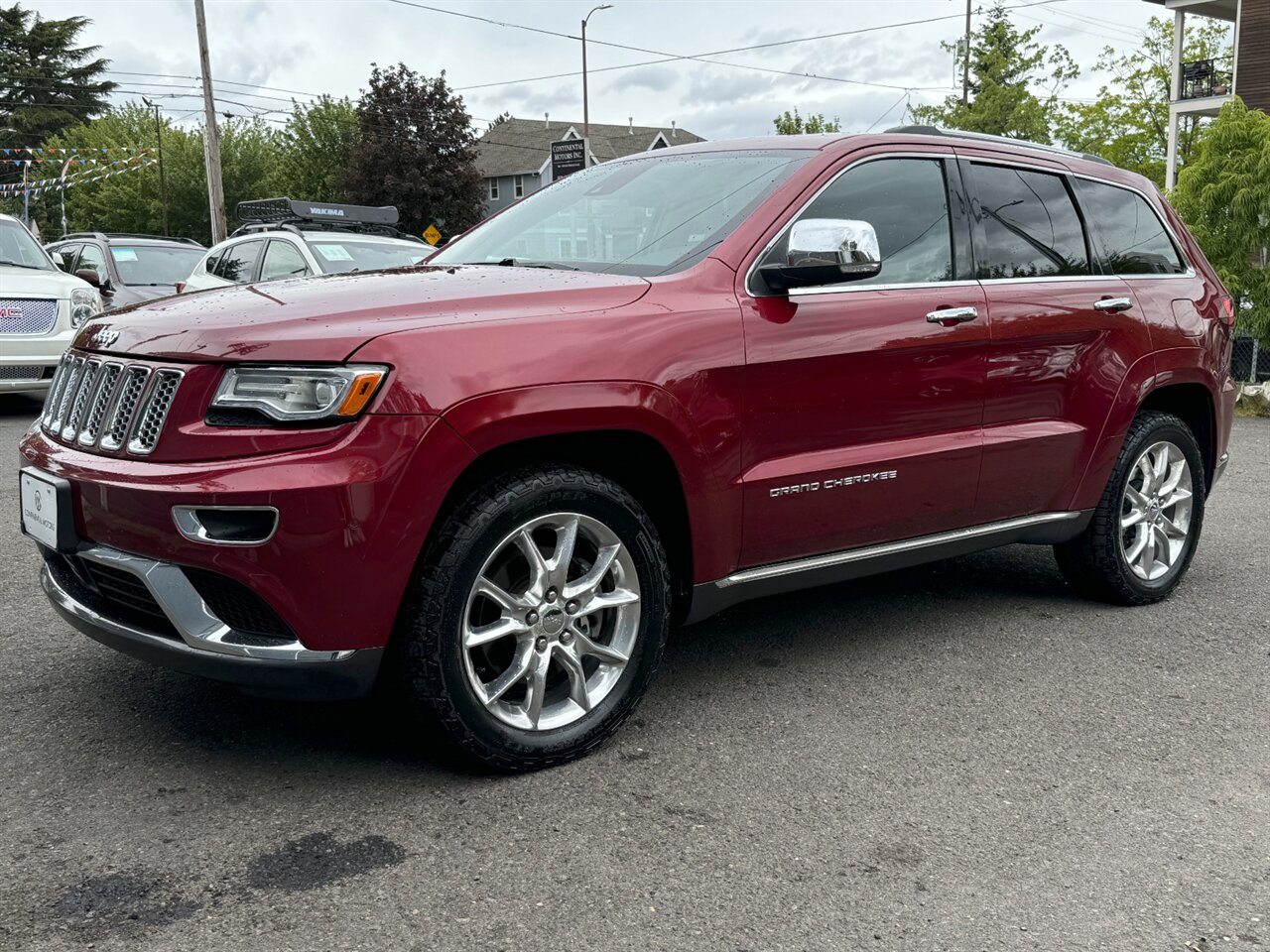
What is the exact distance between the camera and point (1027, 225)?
14.6 ft

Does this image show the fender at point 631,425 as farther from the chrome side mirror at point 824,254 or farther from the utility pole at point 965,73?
the utility pole at point 965,73

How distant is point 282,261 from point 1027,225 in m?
7.30

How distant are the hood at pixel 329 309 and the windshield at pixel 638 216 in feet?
0.89

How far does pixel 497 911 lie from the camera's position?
253 centimetres

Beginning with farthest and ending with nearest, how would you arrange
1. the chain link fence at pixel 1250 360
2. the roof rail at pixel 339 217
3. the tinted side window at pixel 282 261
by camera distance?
the roof rail at pixel 339 217
the chain link fence at pixel 1250 360
the tinted side window at pixel 282 261

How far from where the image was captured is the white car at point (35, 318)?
10.2 metres

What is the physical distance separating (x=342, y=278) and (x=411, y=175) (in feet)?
151

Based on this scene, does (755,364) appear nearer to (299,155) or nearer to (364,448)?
(364,448)

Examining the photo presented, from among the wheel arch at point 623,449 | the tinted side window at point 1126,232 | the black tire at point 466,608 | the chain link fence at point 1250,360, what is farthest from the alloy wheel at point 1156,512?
the chain link fence at point 1250,360

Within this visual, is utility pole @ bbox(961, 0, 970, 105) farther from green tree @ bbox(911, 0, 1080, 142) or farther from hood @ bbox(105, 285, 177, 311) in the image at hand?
hood @ bbox(105, 285, 177, 311)

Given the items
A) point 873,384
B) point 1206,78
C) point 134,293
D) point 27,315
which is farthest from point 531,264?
point 1206,78

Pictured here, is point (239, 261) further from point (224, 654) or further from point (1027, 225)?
point (224, 654)

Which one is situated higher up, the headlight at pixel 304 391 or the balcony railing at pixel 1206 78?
the balcony railing at pixel 1206 78

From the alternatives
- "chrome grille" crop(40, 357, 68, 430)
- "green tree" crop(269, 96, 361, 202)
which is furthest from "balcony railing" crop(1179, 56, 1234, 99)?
"green tree" crop(269, 96, 361, 202)
